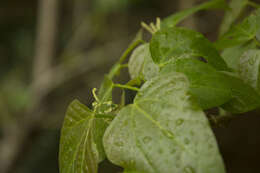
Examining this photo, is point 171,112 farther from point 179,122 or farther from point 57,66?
point 57,66

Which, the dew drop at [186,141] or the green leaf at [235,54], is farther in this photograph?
the green leaf at [235,54]

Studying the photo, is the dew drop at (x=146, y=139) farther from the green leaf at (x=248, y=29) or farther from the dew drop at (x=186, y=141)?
the green leaf at (x=248, y=29)

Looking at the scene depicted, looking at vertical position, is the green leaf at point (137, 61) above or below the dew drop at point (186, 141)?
above

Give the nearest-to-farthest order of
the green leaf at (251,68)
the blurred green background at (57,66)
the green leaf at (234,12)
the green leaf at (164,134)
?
the green leaf at (164,134)
the green leaf at (251,68)
the green leaf at (234,12)
the blurred green background at (57,66)

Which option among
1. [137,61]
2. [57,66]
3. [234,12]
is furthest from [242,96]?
[57,66]

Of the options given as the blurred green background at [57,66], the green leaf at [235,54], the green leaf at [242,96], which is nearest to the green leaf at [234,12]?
the green leaf at [235,54]

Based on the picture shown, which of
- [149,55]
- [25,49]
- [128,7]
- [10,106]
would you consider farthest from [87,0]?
[149,55]

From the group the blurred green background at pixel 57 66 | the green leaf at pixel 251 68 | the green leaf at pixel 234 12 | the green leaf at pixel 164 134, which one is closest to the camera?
the green leaf at pixel 164 134
